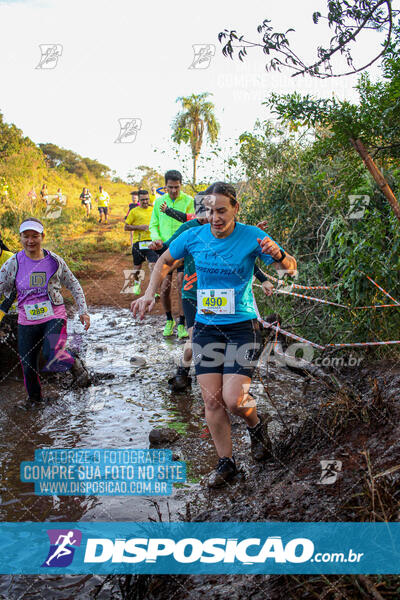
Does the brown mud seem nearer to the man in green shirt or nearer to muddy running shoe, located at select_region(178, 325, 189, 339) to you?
muddy running shoe, located at select_region(178, 325, 189, 339)

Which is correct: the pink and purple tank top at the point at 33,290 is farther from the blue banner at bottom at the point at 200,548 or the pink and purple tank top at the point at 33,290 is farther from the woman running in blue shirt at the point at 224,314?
the blue banner at bottom at the point at 200,548

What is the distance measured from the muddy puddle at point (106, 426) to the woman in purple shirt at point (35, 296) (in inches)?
24.0

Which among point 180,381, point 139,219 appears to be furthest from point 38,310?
point 139,219

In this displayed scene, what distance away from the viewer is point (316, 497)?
2.82 metres

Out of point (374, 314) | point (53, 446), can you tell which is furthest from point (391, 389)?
point (53, 446)

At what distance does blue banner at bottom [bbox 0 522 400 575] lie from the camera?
2164 millimetres

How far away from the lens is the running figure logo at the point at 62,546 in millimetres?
2893

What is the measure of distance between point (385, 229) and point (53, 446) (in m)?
3.89

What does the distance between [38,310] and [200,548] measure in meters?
3.18

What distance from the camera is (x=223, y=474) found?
362cm

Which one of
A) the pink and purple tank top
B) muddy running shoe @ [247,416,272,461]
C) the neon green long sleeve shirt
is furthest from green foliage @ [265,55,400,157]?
the neon green long sleeve shirt

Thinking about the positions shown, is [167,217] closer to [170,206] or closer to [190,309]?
[170,206]

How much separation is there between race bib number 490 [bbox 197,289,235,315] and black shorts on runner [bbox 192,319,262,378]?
0.11 metres

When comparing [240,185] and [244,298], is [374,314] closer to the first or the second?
[244,298]
